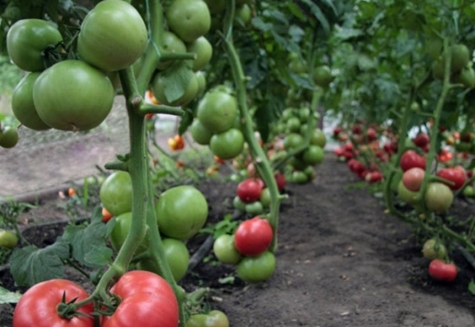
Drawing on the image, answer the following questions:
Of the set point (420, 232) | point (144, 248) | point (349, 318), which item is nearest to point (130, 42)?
point (144, 248)

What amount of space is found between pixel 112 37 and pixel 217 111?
104cm

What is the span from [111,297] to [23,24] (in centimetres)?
60

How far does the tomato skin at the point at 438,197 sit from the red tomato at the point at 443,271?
0.23 meters

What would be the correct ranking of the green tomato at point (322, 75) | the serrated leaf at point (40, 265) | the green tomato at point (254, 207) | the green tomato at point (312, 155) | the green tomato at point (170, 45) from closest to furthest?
the serrated leaf at point (40, 265), the green tomato at point (170, 45), the green tomato at point (254, 207), the green tomato at point (322, 75), the green tomato at point (312, 155)

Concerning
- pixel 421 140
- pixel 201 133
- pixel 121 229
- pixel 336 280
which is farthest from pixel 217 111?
pixel 421 140

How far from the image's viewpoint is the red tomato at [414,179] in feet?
7.63

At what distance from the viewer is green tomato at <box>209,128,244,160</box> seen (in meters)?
2.01

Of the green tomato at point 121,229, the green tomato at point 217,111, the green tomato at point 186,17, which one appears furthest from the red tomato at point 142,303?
the green tomato at point 217,111

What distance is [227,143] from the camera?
2.01 m

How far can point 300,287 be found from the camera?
7.34 feet

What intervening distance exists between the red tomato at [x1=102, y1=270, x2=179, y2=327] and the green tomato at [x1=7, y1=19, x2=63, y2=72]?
1.60ft

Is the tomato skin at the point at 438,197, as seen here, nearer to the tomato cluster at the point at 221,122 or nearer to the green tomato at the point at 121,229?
the tomato cluster at the point at 221,122

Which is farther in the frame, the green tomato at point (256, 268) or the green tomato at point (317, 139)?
the green tomato at point (317, 139)

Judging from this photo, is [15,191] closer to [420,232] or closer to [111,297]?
[111,297]
